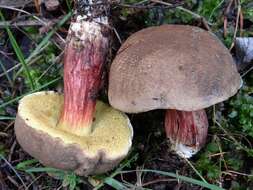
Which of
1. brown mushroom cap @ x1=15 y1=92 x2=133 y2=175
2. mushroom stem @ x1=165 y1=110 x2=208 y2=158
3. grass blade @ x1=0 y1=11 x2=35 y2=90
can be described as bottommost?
mushroom stem @ x1=165 y1=110 x2=208 y2=158

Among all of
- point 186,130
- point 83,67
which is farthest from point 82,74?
point 186,130

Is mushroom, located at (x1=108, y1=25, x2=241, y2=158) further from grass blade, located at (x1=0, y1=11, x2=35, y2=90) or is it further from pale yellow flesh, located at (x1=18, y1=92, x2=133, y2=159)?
grass blade, located at (x1=0, y1=11, x2=35, y2=90)

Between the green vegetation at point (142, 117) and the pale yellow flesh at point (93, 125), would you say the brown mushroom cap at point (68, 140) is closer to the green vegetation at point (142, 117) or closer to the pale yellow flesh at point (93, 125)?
the pale yellow flesh at point (93, 125)

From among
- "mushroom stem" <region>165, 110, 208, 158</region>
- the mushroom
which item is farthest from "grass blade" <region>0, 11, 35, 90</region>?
"mushroom stem" <region>165, 110, 208, 158</region>

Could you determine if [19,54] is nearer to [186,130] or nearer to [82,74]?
[82,74]

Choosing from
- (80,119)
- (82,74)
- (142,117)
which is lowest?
(142,117)

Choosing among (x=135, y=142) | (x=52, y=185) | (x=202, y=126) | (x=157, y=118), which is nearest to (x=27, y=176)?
(x=52, y=185)
